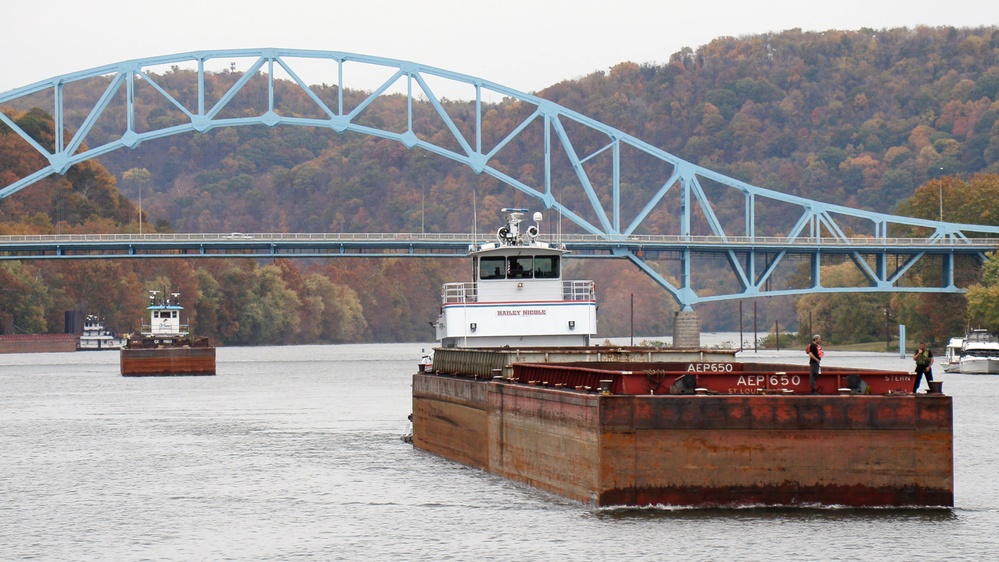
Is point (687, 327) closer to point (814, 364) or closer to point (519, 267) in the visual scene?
point (519, 267)

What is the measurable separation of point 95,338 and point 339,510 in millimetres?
141491

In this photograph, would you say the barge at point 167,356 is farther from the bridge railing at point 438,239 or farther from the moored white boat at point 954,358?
the moored white boat at point 954,358

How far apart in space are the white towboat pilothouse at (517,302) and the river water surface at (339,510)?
4508 mm

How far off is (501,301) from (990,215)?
4372 inches

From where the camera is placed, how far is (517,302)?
162 ft

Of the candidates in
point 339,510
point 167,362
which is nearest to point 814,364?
point 339,510

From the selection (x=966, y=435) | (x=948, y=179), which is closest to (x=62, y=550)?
(x=966, y=435)

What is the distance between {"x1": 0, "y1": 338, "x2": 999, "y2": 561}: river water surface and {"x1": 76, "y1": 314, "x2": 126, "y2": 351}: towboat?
10835 cm

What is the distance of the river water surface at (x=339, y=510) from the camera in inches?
1136

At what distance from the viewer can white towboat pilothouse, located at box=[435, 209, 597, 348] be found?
49.2m

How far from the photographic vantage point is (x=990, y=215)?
150 m

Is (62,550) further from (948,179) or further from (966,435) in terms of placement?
(948,179)

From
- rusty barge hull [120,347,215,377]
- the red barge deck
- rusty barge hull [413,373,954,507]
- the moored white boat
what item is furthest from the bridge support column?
rusty barge hull [413,373,954,507]

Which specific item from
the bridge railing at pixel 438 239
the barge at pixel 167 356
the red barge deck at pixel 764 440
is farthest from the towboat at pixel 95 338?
the red barge deck at pixel 764 440
